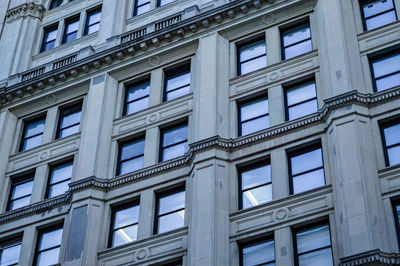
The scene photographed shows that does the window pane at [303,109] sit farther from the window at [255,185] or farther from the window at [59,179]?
the window at [59,179]

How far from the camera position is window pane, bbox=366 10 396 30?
33.9 metres

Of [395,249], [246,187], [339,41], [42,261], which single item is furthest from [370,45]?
[42,261]

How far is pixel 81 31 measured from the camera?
145ft

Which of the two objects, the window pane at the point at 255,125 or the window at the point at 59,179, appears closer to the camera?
the window pane at the point at 255,125

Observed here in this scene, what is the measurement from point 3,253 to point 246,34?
1539cm

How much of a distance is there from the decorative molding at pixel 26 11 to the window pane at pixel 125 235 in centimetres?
1827

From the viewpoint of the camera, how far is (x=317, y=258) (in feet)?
91.8

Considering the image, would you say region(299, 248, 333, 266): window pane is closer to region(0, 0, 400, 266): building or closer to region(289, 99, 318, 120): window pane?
region(0, 0, 400, 266): building

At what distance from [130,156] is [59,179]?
3.95 m

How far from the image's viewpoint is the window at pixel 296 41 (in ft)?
116

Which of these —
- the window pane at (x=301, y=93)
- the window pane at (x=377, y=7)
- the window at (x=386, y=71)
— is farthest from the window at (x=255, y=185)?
the window pane at (x=377, y=7)

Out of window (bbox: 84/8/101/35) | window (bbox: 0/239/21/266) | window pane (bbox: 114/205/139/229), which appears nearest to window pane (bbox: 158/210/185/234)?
window pane (bbox: 114/205/139/229)

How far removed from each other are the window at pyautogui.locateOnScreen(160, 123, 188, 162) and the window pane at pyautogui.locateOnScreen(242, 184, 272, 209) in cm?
448

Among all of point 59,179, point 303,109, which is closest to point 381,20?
point 303,109
